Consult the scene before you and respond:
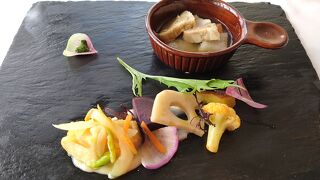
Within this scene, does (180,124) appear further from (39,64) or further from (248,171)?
(39,64)

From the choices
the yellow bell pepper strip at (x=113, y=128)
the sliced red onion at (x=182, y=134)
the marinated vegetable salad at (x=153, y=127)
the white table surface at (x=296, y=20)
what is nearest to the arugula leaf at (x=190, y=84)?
the marinated vegetable salad at (x=153, y=127)

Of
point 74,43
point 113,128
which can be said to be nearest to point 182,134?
point 113,128

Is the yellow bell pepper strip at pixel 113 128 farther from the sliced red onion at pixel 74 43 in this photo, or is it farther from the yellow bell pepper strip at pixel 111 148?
the sliced red onion at pixel 74 43

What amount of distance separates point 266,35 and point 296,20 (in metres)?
0.61

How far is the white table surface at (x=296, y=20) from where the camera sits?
1.94 meters

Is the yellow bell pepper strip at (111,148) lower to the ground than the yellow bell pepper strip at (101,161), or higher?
higher

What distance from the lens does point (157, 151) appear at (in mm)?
1313

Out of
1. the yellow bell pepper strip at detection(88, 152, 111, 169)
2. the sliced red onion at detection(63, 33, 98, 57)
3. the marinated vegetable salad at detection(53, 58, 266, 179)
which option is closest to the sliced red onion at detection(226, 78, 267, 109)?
the marinated vegetable salad at detection(53, 58, 266, 179)

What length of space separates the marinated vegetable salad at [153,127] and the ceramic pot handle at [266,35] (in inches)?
7.7

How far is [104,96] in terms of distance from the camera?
59.3 inches

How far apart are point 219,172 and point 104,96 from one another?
523mm

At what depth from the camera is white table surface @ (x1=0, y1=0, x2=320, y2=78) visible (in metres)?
1.94

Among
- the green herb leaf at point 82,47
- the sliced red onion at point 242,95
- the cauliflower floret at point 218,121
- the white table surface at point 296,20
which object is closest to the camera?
the cauliflower floret at point 218,121

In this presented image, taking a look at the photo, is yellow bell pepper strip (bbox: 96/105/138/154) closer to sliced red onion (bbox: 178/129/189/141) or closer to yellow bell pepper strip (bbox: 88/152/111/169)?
yellow bell pepper strip (bbox: 88/152/111/169)
